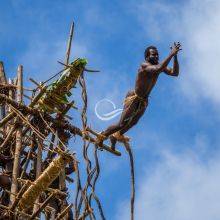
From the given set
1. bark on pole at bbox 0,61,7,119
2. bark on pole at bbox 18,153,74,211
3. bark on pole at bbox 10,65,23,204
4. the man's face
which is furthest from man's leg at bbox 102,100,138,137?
bark on pole at bbox 0,61,7,119

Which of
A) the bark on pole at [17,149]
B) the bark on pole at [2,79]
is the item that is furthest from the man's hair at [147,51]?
the bark on pole at [2,79]

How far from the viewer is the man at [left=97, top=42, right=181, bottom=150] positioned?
10969 millimetres

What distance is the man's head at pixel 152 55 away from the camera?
11.1 meters

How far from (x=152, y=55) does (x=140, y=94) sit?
2.24 feet

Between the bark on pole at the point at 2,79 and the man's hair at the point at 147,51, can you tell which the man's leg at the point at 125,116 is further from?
the bark on pole at the point at 2,79

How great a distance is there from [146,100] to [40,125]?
13.0ft

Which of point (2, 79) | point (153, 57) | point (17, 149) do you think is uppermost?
point (2, 79)

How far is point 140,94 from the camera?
11.3m

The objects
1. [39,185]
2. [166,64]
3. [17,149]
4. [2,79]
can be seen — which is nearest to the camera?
[166,64]

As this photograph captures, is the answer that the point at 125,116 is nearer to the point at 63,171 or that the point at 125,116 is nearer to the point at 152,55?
the point at 152,55

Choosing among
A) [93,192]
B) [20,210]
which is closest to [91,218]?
[93,192]

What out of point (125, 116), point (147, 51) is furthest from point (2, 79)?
point (147, 51)

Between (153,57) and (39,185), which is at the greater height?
(153,57)

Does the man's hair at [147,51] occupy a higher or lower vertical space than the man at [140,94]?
higher
